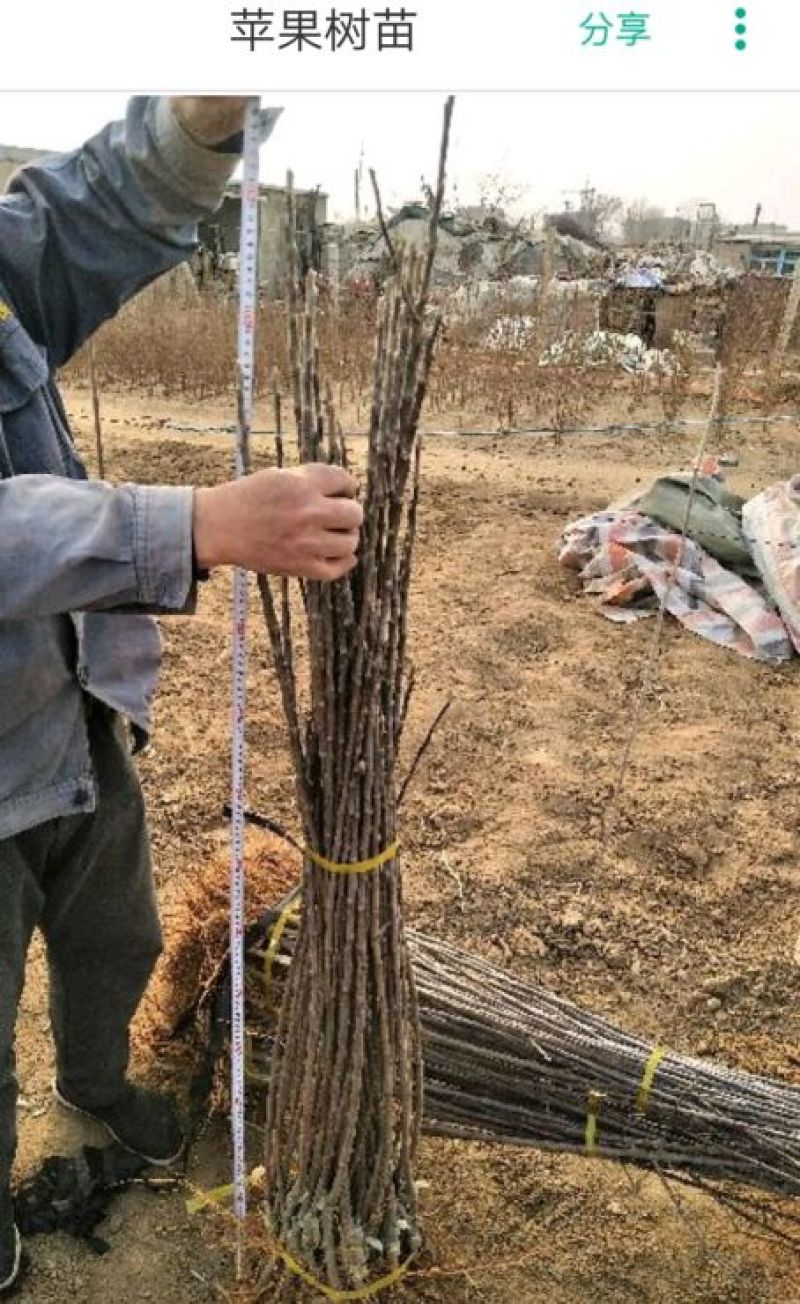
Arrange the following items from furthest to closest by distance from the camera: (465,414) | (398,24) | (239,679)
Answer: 1. (465,414)
2. (239,679)
3. (398,24)

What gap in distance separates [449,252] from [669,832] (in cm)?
1650

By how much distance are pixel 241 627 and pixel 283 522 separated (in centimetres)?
37

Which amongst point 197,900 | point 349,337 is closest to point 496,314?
point 349,337

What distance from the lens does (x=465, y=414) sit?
32.1 feet

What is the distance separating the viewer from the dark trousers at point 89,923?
1818mm

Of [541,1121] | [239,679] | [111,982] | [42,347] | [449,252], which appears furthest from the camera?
[449,252]

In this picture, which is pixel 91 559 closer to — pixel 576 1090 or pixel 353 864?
pixel 353 864

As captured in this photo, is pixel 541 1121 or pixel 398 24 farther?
pixel 541 1121

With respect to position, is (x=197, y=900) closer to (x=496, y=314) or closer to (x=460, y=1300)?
(x=460, y=1300)

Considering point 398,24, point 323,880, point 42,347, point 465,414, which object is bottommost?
point 465,414

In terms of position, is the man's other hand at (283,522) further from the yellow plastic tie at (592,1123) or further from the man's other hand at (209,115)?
the yellow plastic tie at (592,1123)

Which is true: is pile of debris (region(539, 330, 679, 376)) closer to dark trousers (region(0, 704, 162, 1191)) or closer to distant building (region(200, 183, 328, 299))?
distant building (region(200, 183, 328, 299))

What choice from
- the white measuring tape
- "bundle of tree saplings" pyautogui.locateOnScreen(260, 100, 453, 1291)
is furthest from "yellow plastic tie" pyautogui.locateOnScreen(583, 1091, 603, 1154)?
the white measuring tape

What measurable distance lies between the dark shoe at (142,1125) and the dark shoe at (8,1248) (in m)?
0.27
